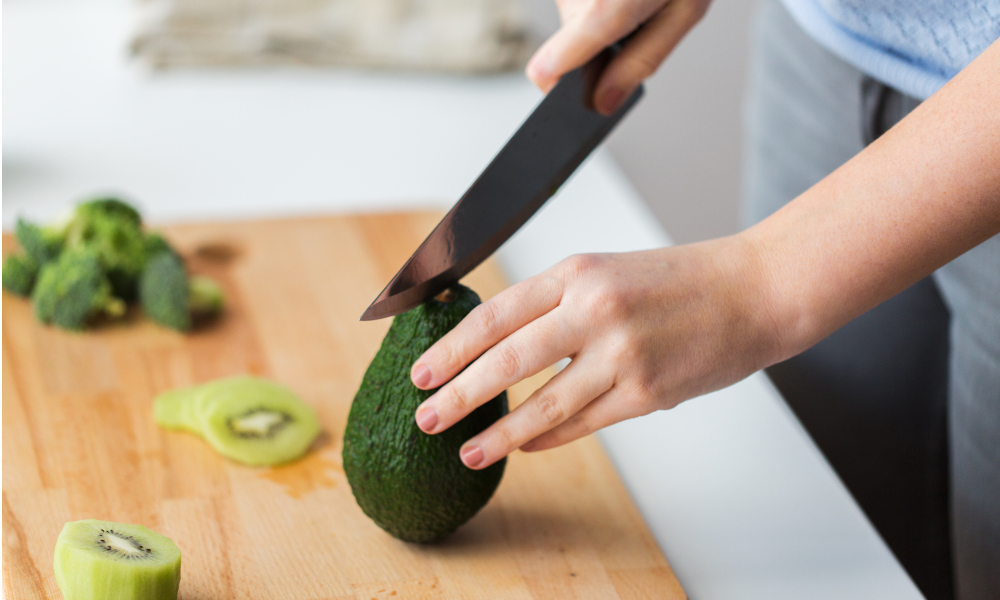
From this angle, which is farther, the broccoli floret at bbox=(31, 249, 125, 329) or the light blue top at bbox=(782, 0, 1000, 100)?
the broccoli floret at bbox=(31, 249, 125, 329)

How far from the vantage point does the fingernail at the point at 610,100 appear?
1.09m

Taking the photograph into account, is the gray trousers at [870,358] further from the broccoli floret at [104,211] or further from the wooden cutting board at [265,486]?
the broccoli floret at [104,211]

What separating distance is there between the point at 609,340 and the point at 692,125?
243cm

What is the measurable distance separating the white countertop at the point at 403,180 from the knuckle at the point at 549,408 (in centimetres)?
27

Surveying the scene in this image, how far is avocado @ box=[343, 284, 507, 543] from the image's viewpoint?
85 cm

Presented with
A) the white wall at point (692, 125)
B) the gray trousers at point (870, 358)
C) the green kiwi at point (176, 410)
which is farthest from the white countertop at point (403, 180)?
the white wall at point (692, 125)

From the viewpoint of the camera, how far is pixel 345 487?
1020 mm

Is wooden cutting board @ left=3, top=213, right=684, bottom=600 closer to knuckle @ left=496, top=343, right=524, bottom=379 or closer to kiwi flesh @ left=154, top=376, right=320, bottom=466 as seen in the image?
kiwi flesh @ left=154, top=376, right=320, bottom=466

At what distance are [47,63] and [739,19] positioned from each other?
6.77 ft

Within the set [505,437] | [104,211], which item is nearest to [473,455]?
[505,437]

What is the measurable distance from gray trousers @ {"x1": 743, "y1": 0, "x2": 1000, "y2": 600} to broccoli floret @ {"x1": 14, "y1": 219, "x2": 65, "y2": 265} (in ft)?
3.68

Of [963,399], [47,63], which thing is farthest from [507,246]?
[47,63]

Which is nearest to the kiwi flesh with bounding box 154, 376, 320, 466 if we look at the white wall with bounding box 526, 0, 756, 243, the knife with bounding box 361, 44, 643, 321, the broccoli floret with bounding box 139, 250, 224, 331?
the broccoli floret with bounding box 139, 250, 224, 331

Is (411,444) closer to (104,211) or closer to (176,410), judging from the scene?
(176,410)
